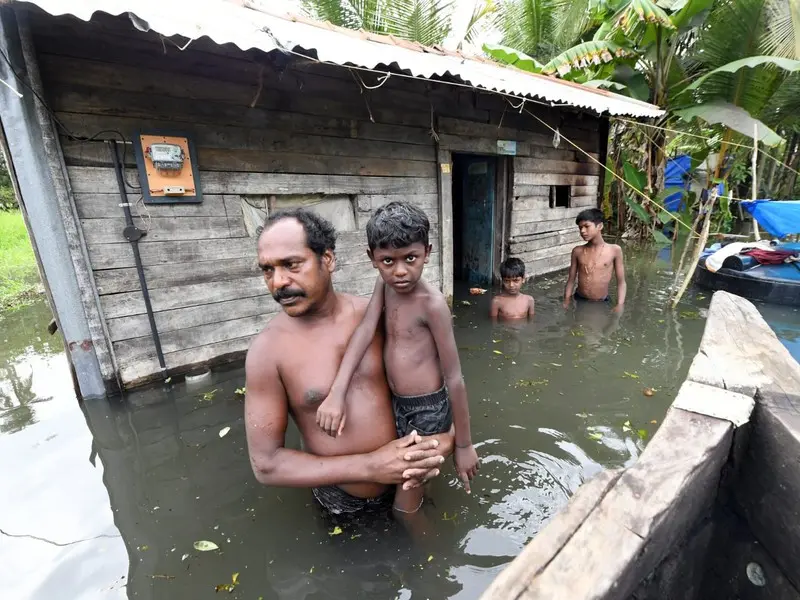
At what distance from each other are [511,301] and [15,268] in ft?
32.2

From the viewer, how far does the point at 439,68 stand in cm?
368

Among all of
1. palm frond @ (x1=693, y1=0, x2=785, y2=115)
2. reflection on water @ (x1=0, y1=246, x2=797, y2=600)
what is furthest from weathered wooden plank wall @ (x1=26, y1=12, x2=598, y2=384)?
palm frond @ (x1=693, y1=0, x2=785, y2=115)

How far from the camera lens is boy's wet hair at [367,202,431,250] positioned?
167 cm

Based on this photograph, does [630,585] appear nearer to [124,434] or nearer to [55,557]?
[55,557]

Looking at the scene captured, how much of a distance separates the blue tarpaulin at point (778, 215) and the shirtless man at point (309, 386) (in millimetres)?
6482

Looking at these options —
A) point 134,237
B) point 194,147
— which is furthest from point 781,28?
point 134,237

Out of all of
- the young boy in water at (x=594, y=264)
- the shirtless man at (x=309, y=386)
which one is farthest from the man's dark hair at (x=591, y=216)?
the shirtless man at (x=309, y=386)

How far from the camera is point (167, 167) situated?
344 centimetres

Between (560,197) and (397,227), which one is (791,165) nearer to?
(560,197)

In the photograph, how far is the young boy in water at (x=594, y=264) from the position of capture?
494 centimetres

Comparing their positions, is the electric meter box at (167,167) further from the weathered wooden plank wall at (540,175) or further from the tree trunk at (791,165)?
the tree trunk at (791,165)

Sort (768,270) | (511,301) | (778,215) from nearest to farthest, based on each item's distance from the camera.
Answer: (511,301) < (778,215) < (768,270)

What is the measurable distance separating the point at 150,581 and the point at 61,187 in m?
2.86

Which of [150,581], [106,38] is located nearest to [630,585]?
[150,581]
